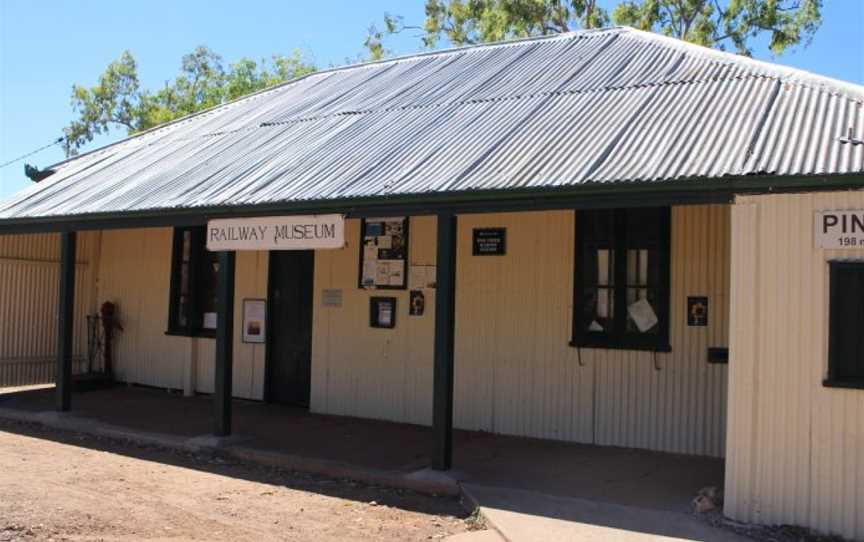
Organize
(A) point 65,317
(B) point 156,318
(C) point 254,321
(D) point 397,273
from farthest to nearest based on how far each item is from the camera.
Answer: (B) point 156,318, (C) point 254,321, (A) point 65,317, (D) point 397,273

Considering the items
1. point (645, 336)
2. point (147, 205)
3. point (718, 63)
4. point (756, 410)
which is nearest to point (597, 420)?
point (645, 336)

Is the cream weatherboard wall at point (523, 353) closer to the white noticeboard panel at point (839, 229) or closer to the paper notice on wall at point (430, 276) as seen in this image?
the paper notice on wall at point (430, 276)

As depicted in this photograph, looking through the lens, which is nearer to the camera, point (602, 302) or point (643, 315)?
point (643, 315)

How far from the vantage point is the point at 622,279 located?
8.75m

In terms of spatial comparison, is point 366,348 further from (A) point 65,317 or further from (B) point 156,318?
(B) point 156,318

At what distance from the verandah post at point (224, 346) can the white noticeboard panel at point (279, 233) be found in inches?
12.1

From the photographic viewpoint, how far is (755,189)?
6.05 meters

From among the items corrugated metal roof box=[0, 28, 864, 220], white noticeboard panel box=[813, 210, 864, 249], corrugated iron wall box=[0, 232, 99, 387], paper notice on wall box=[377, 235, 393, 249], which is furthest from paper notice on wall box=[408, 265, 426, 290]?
corrugated iron wall box=[0, 232, 99, 387]

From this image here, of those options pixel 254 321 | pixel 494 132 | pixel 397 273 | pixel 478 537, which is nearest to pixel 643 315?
pixel 494 132

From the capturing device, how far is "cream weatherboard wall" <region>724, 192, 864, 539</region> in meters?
5.75

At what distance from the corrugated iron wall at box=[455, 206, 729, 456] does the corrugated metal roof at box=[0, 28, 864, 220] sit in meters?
1.19

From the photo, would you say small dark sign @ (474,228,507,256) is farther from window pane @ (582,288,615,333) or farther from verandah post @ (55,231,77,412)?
verandah post @ (55,231,77,412)

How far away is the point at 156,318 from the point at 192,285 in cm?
97

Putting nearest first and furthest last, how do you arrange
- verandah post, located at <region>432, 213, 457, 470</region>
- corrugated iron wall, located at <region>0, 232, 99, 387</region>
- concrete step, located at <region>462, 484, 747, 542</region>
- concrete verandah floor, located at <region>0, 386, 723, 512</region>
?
concrete step, located at <region>462, 484, 747, 542</region> → concrete verandah floor, located at <region>0, 386, 723, 512</region> → verandah post, located at <region>432, 213, 457, 470</region> → corrugated iron wall, located at <region>0, 232, 99, 387</region>
